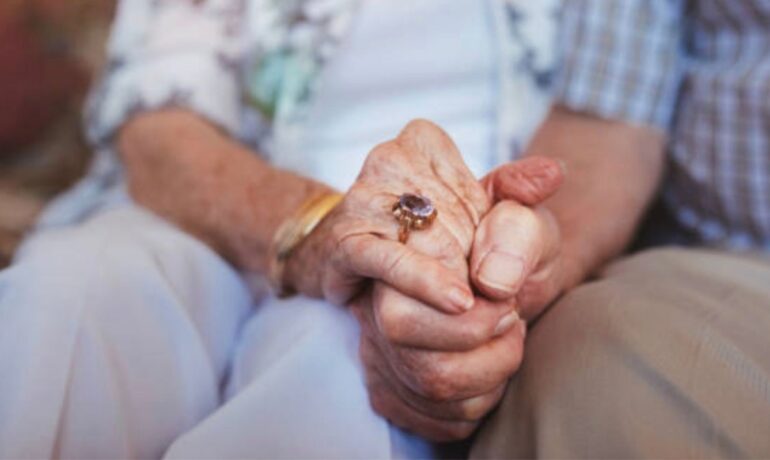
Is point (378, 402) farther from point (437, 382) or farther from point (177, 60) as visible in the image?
point (177, 60)

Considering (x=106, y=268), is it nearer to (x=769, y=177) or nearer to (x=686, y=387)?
(x=686, y=387)

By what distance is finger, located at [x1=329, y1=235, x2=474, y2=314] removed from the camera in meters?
0.44

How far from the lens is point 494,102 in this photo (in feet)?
2.35

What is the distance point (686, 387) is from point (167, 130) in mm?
516

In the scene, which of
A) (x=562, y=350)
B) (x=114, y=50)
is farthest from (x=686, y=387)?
(x=114, y=50)

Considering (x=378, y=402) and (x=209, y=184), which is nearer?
(x=378, y=402)

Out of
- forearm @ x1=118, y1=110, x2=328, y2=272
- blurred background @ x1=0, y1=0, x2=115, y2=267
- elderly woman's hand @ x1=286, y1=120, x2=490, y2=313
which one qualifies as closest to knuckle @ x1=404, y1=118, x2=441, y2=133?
elderly woman's hand @ x1=286, y1=120, x2=490, y2=313

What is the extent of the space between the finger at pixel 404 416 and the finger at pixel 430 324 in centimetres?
7

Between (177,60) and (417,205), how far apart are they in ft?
1.29

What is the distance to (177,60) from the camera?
2.53 feet

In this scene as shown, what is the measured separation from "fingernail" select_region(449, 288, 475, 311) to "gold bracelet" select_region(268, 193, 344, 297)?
6.2 inches

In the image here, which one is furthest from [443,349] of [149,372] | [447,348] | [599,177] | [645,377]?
[599,177]

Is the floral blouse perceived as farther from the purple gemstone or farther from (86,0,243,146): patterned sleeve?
the purple gemstone

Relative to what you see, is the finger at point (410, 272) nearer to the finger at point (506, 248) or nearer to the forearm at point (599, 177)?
the finger at point (506, 248)
